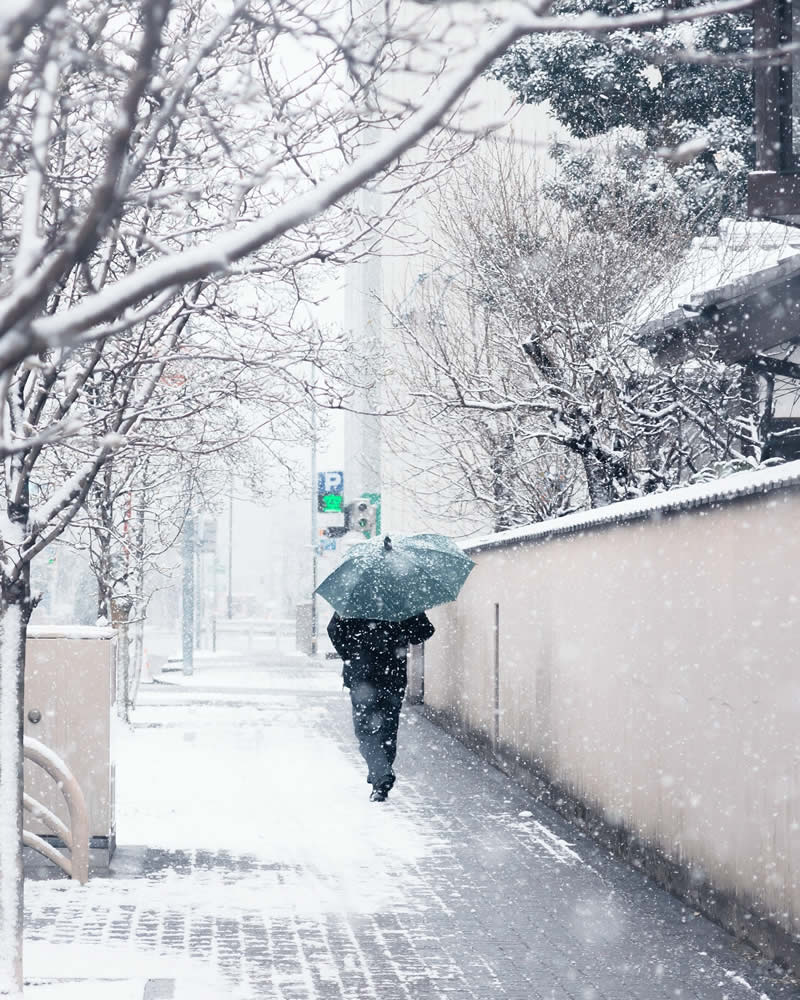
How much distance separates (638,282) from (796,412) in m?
2.53

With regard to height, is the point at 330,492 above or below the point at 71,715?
above

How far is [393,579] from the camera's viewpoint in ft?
39.7

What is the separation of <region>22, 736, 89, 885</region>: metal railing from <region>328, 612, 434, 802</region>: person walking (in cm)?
345

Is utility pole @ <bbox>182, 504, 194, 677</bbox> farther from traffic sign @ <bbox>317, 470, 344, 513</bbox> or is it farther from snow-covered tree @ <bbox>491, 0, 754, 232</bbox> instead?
snow-covered tree @ <bbox>491, 0, 754, 232</bbox>

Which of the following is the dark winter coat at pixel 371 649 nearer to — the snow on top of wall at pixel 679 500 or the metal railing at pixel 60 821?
the snow on top of wall at pixel 679 500

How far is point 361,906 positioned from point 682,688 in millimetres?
2032

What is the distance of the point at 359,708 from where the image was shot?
1168cm

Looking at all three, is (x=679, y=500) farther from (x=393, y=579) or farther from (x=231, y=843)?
(x=393, y=579)

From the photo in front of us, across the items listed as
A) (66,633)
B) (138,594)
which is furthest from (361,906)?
(138,594)

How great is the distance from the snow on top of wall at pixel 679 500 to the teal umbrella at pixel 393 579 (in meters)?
0.78

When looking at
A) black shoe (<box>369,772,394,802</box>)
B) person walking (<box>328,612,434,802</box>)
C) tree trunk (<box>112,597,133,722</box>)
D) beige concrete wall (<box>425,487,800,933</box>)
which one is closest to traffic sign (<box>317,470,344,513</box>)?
tree trunk (<box>112,597,133,722</box>)

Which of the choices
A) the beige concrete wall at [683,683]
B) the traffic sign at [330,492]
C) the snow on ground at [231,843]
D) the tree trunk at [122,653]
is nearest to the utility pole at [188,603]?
the traffic sign at [330,492]

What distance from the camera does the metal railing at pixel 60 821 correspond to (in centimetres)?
809

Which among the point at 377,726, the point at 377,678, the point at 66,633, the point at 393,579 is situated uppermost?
the point at 393,579
